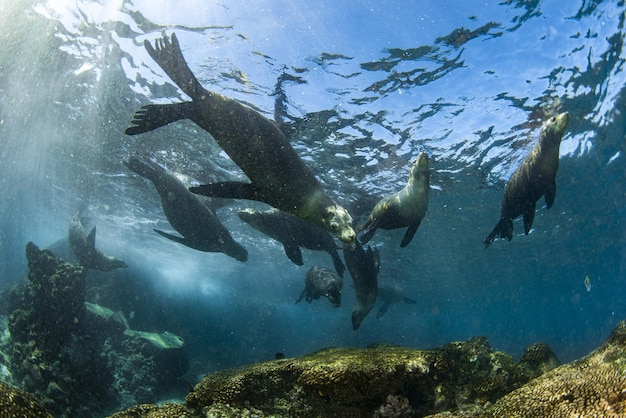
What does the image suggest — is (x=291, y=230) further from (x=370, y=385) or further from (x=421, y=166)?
(x=370, y=385)

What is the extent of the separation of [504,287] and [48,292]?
45.3 meters

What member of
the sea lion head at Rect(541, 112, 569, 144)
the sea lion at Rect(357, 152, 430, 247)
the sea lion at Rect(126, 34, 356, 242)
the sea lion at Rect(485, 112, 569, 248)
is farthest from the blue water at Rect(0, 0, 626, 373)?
the sea lion at Rect(126, 34, 356, 242)

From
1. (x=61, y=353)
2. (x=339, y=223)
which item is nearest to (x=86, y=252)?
(x=61, y=353)

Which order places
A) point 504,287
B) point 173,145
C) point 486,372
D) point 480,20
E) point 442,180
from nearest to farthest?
point 486,372 → point 480,20 → point 173,145 → point 442,180 → point 504,287

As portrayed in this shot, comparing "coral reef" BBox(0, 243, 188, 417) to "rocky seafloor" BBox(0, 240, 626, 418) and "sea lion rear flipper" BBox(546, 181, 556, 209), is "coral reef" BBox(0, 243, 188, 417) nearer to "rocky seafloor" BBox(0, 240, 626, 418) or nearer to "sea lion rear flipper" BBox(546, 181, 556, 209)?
"rocky seafloor" BBox(0, 240, 626, 418)

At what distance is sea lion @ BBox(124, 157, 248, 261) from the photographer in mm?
7706

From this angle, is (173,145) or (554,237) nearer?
(173,145)

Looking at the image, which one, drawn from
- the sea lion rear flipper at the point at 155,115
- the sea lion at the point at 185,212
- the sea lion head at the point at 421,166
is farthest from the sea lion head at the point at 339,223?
the sea lion at the point at 185,212

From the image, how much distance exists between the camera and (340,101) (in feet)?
32.8

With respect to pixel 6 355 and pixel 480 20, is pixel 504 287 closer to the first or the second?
pixel 480 20

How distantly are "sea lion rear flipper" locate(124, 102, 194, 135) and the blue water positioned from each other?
14.5 feet

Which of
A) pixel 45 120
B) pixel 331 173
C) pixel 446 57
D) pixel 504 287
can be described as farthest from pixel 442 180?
pixel 504 287

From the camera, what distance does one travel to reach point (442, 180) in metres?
14.9

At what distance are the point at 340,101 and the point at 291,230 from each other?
13.3ft
